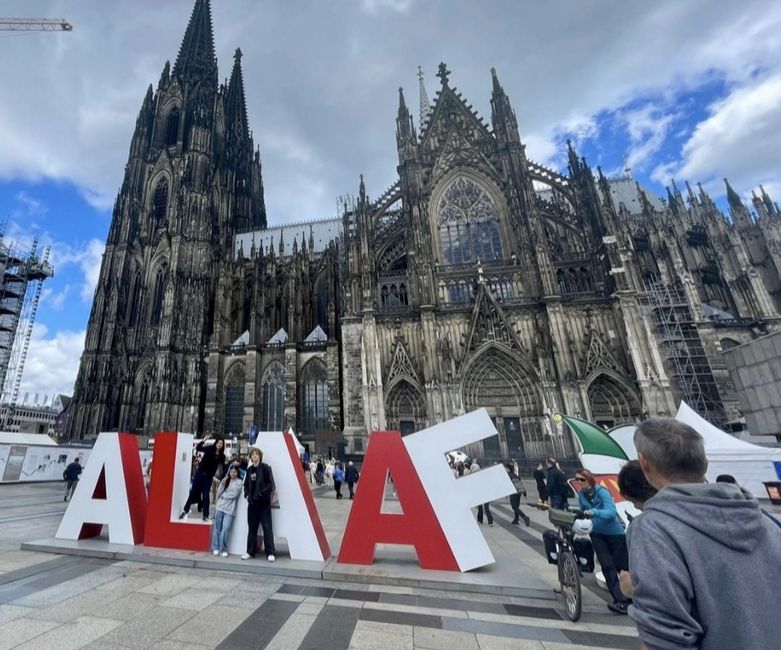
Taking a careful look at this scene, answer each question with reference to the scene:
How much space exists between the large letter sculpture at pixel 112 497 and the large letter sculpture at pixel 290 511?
2068 millimetres

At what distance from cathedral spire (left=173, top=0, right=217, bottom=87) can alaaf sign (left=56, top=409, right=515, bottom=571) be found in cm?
4949

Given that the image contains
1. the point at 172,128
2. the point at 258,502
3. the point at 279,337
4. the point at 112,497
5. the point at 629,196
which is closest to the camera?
the point at 258,502

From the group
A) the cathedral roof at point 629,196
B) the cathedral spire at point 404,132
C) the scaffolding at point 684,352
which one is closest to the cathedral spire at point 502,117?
the cathedral spire at point 404,132

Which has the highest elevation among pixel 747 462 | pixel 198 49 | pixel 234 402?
pixel 198 49

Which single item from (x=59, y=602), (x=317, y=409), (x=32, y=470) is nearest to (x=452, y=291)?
(x=317, y=409)

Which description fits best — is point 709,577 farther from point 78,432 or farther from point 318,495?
point 78,432

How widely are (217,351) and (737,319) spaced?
1516 inches

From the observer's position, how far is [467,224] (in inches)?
1021

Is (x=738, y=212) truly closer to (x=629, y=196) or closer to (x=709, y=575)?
(x=629, y=196)

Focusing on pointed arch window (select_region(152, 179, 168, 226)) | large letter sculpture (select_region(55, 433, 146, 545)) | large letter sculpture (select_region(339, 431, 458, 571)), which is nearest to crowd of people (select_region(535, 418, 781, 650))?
large letter sculpture (select_region(339, 431, 458, 571))

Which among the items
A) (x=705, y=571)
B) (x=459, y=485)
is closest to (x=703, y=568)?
(x=705, y=571)

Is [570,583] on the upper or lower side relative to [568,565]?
lower

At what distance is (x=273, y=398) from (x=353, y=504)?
24.6m

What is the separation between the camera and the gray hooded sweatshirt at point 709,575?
1.16m
